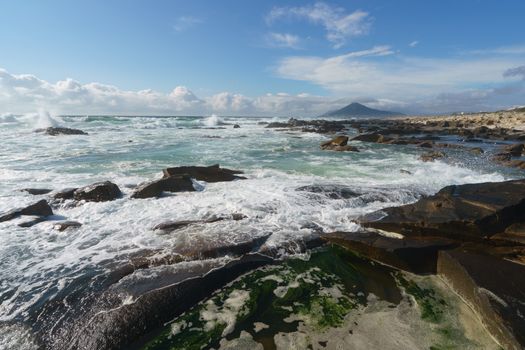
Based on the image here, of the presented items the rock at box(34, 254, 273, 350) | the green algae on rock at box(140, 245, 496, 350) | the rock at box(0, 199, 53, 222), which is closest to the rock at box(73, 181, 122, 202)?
the rock at box(0, 199, 53, 222)

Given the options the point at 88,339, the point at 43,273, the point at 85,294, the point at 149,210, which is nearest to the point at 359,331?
the point at 88,339

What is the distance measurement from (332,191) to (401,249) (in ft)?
14.7

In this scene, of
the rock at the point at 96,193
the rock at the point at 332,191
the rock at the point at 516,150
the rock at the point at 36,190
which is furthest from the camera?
the rock at the point at 516,150

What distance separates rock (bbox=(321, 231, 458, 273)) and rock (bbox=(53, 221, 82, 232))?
6.36 metres

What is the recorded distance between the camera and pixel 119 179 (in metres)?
13.5

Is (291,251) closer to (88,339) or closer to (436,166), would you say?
(88,339)

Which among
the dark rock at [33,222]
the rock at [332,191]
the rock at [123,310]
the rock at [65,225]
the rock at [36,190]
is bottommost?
the rock at [36,190]

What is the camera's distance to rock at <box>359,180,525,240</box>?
6.77 meters

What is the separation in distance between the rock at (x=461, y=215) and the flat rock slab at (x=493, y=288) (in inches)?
→ 36.5

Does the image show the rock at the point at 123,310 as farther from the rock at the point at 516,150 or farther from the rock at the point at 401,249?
the rock at the point at 516,150

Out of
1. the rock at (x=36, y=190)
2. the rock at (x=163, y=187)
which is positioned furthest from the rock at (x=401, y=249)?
the rock at (x=36, y=190)

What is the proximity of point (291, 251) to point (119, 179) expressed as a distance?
9463 mm

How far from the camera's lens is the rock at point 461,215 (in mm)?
6770

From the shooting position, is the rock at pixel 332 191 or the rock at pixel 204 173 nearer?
Result: the rock at pixel 332 191
